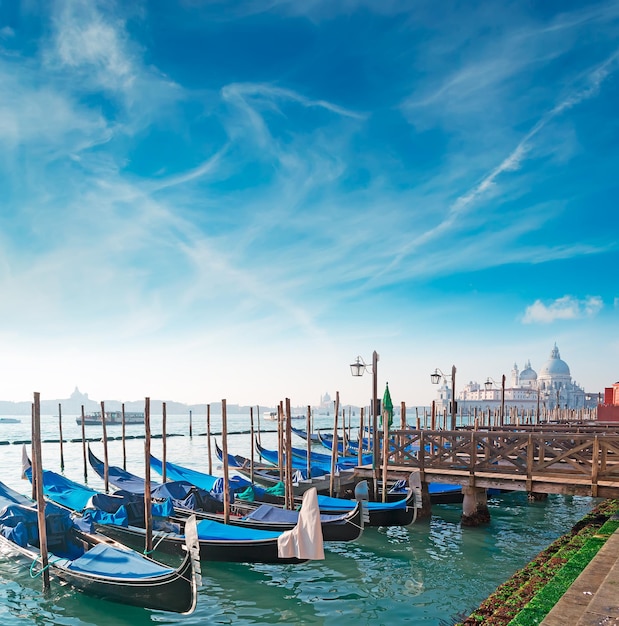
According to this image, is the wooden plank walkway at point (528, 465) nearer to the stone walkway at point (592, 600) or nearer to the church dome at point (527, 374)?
the stone walkway at point (592, 600)

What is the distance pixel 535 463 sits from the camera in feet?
37.4

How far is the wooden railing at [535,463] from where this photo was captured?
9859 millimetres

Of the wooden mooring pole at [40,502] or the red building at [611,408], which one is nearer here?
the wooden mooring pole at [40,502]

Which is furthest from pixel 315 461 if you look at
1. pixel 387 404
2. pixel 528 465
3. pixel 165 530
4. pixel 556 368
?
pixel 556 368

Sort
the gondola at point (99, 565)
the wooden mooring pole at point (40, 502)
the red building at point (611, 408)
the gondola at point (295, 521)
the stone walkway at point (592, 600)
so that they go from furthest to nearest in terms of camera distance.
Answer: the red building at point (611, 408), the gondola at point (295, 521), the wooden mooring pole at point (40, 502), the gondola at point (99, 565), the stone walkway at point (592, 600)

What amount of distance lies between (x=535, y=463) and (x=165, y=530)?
7158 mm

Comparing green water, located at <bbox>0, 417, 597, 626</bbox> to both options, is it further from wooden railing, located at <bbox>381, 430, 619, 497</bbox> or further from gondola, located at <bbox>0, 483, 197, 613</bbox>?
wooden railing, located at <bbox>381, 430, 619, 497</bbox>

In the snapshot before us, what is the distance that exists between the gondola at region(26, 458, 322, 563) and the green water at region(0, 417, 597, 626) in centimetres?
38

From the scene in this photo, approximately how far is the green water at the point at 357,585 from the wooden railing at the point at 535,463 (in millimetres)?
1293

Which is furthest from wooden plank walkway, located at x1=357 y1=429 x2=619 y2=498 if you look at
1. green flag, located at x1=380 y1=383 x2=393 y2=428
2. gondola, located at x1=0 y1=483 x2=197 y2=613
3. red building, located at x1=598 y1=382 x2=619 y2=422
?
red building, located at x1=598 y1=382 x2=619 y2=422

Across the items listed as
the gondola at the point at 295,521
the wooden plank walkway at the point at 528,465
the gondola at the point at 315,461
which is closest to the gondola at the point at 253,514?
the gondola at the point at 295,521

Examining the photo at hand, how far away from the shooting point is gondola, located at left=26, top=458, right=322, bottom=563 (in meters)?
9.10

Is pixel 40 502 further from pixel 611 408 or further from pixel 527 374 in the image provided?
pixel 527 374

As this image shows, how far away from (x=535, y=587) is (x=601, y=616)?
72.9 inches
